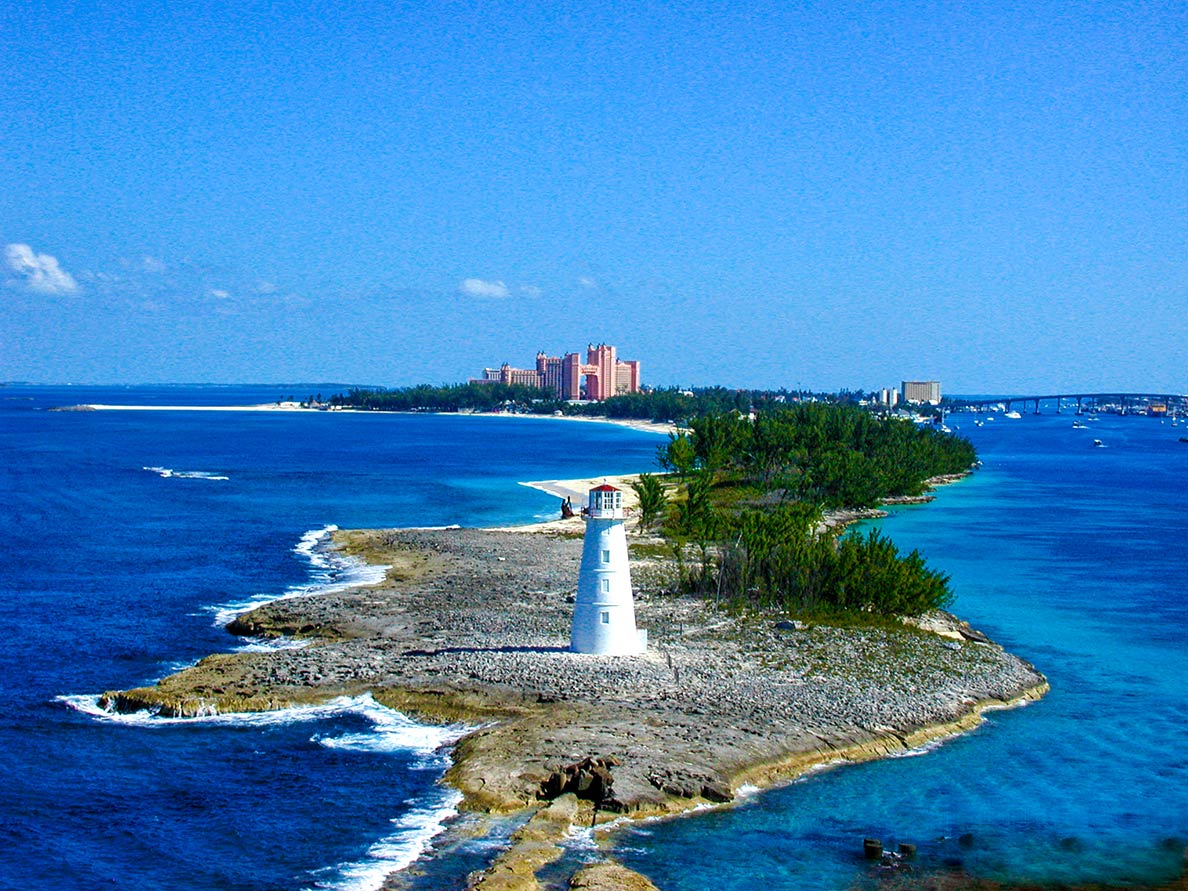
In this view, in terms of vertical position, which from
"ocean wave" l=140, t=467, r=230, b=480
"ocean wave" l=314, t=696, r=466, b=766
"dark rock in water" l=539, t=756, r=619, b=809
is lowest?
"ocean wave" l=314, t=696, r=466, b=766

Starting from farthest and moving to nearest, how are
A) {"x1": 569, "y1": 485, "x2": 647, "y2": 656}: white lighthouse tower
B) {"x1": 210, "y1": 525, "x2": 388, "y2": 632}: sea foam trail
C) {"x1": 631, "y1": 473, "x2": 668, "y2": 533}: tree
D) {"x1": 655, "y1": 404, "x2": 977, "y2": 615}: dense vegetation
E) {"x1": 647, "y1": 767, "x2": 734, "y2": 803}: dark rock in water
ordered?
1. {"x1": 631, "y1": 473, "x2": 668, "y2": 533}: tree
2. {"x1": 210, "y1": 525, "x2": 388, "y2": 632}: sea foam trail
3. {"x1": 655, "y1": 404, "x2": 977, "y2": 615}: dense vegetation
4. {"x1": 569, "y1": 485, "x2": 647, "y2": 656}: white lighthouse tower
5. {"x1": 647, "y1": 767, "x2": 734, "y2": 803}: dark rock in water

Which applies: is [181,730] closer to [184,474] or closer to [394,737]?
[394,737]

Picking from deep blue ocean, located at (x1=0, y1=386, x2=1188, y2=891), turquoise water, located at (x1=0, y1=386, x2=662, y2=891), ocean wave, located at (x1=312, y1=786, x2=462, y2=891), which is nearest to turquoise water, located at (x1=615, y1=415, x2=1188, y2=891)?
deep blue ocean, located at (x1=0, y1=386, x2=1188, y2=891)

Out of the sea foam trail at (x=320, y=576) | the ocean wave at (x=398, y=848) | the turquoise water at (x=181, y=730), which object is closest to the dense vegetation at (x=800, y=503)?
the sea foam trail at (x=320, y=576)

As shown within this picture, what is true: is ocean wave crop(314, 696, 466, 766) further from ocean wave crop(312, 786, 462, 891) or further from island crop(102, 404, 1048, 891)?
ocean wave crop(312, 786, 462, 891)

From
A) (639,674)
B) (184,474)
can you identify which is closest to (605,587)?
(639,674)

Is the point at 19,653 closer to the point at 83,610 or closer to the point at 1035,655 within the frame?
the point at 83,610
